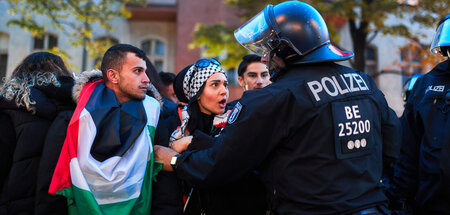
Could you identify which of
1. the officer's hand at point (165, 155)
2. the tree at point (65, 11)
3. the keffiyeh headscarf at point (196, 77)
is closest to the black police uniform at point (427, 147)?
the keffiyeh headscarf at point (196, 77)

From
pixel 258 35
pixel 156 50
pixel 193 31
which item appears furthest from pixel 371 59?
pixel 258 35

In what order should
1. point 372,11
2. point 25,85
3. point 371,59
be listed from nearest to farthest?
1. point 25,85
2. point 372,11
3. point 371,59

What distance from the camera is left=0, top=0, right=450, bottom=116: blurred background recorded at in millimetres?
8531

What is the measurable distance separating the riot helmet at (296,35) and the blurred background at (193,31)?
6.66 metres

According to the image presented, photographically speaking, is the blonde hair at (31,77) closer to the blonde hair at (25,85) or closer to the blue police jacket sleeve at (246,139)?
the blonde hair at (25,85)

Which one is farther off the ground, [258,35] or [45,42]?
[45,42]

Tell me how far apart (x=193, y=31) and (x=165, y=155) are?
1073cm

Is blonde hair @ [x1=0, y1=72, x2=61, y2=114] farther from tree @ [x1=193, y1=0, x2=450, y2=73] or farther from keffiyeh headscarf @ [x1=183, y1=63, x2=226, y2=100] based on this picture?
tree @ [x1=193, y1=0, x2=450, y2=73]

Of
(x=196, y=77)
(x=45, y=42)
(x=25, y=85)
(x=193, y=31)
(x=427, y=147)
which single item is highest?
(x=193, y=31)

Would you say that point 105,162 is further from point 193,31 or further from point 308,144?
point 193,31

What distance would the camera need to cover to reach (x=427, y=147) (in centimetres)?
266

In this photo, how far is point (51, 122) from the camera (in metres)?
2.53

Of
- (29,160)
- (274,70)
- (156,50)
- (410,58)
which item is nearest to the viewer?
(274,70)

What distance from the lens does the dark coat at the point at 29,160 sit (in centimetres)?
231
